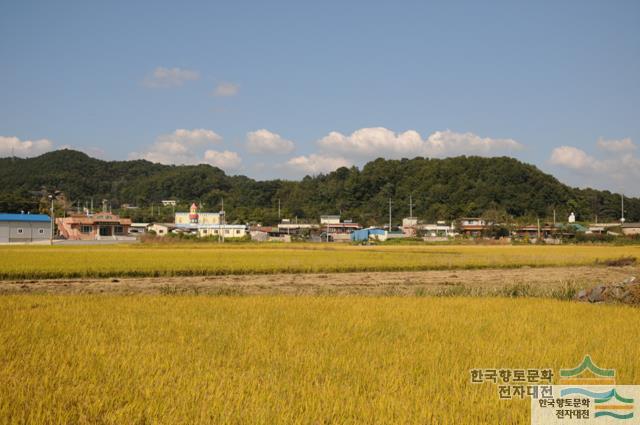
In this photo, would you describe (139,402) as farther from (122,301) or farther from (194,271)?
(194,271)

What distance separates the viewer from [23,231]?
58188 millimetres

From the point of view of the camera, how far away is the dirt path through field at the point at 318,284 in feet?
54.8

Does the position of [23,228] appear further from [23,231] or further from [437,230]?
[437,230]

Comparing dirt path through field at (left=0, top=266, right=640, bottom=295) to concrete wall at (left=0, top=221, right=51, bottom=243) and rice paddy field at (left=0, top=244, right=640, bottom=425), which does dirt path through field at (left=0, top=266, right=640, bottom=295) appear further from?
concrete wall at (left=0, top=221, right=51, bottom=243)

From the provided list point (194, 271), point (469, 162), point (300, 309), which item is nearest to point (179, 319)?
point (300, 309)

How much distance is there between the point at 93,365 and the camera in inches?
245

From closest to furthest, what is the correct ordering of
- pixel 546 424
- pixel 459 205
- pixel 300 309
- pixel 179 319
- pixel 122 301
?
pixel 546 424
pixel 179 319
pixel 300 309
pixel 122 301
pixel 459 205

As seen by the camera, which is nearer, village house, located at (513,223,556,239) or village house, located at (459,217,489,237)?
village house, located at (513,223,556,239)

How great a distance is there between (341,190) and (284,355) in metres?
103

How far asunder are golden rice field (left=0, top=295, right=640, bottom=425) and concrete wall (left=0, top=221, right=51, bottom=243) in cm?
5139

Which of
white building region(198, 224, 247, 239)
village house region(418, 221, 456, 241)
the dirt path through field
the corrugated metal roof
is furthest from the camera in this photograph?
village house region(418, 221, 456, 241)

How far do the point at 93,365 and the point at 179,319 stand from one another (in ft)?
11.7

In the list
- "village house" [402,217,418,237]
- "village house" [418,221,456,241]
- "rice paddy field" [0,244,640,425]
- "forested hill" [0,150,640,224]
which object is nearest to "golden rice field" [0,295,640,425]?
"rice paddy field" [0,244,640,425]

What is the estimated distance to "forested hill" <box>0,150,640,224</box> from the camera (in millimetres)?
92438
